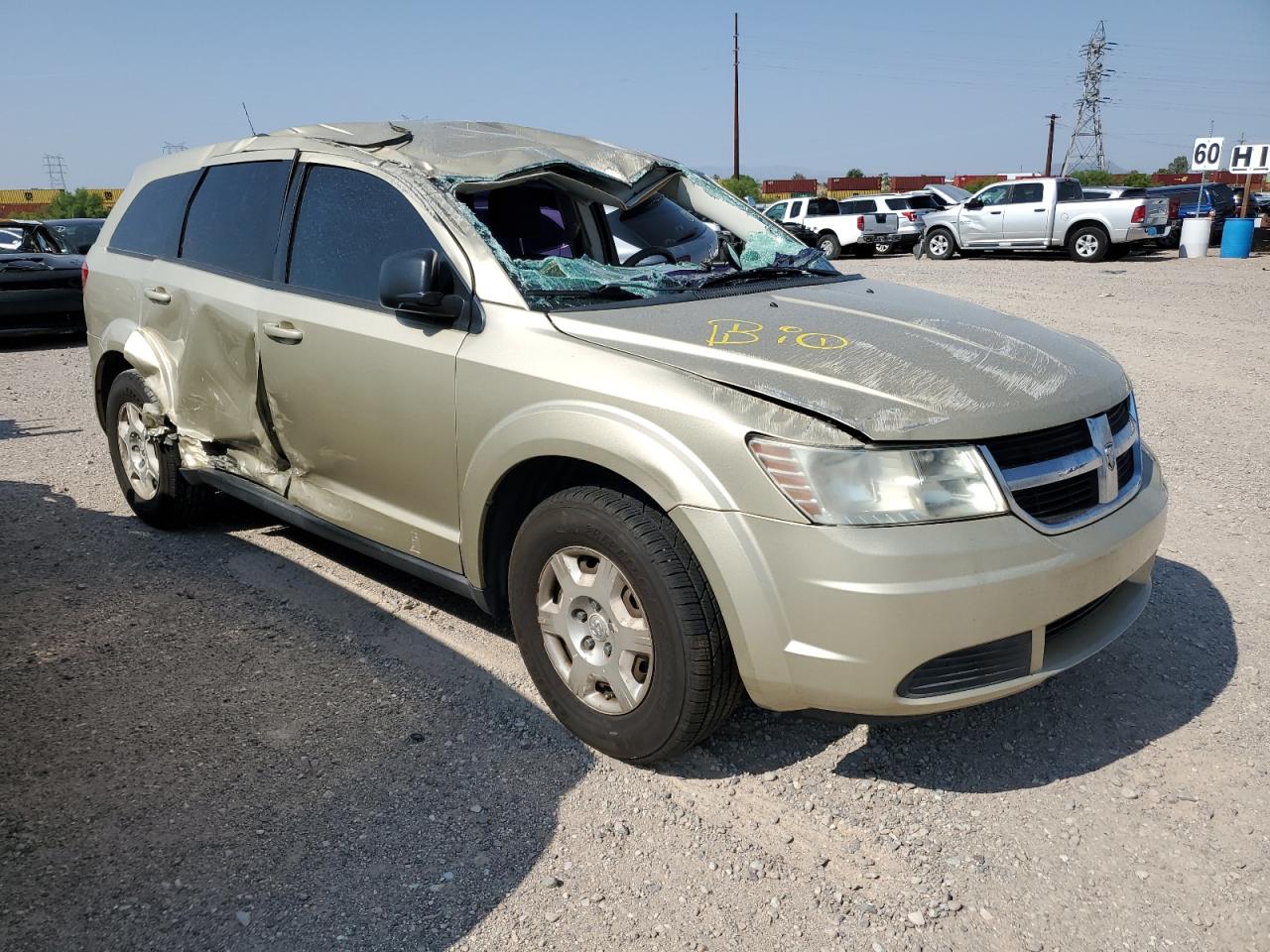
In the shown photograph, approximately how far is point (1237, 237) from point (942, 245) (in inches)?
236

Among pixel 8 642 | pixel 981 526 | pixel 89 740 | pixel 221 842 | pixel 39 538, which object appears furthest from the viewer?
pixel 39 538

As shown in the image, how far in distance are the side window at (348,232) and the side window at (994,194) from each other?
21.1 meters

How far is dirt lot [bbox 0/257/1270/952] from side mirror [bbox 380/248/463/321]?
1301 mm

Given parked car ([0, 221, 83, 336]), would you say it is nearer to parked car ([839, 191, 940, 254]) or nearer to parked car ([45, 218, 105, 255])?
parked car ([45, 218, 105, 255])

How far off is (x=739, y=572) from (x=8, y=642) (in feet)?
9.90

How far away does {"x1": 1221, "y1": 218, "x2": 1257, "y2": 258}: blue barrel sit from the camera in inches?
822

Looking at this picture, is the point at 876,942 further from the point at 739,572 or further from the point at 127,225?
the point at 127,225

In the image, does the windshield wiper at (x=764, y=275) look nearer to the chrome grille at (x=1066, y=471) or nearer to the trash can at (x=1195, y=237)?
the chrome grille at (x=1066, y=471)

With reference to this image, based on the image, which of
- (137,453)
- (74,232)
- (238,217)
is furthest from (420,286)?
(74,232)

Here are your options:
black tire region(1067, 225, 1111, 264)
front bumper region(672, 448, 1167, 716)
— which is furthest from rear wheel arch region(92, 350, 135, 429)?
black tire region(1067, 225, 1111, 264)

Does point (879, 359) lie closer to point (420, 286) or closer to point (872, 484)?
point (872, 484)

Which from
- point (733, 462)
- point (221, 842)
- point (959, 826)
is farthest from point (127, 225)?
point (959, 826)

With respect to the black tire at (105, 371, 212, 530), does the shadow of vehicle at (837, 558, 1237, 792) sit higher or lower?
lower

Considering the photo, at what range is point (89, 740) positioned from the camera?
3.14 meters
